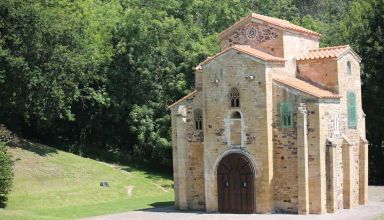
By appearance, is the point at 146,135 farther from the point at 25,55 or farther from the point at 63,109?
the point at 25,55

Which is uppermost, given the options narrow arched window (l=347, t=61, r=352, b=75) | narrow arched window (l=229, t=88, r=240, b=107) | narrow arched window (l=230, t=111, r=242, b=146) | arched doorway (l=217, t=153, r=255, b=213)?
narrow arched window (l=347, t=61, r=352, b=75)

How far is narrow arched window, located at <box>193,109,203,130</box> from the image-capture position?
103 feet

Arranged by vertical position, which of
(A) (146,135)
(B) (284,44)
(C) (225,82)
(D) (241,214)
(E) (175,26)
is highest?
(E) (175,26)

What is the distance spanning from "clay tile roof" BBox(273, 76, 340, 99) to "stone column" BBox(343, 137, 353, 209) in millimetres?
2517

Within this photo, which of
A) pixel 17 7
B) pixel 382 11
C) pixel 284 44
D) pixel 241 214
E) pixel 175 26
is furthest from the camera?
pixel 175 26

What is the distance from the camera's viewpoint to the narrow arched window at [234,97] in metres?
29.5

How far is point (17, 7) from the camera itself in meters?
41.6

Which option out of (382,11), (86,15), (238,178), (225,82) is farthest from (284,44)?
(86,15)

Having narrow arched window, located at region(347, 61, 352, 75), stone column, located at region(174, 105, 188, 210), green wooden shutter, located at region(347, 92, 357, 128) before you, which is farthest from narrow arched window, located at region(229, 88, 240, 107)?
narrow arched window, located at region(347, 61, 352, 75)

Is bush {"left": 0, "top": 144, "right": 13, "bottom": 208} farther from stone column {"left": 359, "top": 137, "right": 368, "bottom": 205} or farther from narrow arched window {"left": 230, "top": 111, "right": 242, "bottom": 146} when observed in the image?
stone column {"left": 359, "top": 137, "right": 368, "bottom": 205}

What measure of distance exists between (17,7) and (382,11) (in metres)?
27.1

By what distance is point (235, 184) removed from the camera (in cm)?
2962

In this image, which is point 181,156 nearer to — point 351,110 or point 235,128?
point 235,128

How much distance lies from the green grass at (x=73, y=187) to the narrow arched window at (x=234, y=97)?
8354 millimetres
